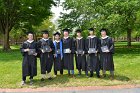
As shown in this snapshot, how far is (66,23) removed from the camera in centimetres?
2808

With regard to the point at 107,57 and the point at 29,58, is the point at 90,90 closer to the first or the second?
the point at 107,57

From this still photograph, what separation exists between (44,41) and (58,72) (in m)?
2.14

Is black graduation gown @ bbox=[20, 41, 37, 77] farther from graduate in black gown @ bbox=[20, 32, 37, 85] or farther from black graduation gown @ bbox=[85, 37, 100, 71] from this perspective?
black graduation gown @ bbox=[85, 37, 100, 71]

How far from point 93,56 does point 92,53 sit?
125mm

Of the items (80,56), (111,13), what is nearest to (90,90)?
(80,56)

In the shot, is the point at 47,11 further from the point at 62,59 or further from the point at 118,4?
the point at 62,59

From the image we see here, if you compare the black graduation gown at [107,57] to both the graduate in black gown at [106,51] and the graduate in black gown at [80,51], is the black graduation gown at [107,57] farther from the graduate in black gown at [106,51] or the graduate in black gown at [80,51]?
the graduate in black gown at [80,51]

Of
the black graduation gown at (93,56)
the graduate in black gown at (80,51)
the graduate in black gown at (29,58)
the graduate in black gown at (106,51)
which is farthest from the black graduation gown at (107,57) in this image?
the graduate in black gown at (29,58)

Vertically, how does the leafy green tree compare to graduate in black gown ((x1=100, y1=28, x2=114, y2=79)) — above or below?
above

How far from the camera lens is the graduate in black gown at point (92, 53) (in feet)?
36.8

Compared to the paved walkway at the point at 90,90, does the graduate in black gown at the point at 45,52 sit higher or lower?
higher

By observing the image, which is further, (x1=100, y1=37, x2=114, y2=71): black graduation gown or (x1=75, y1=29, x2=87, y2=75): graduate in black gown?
(x1=75, y1=29, x2=87, y2=75): graduate in black gown

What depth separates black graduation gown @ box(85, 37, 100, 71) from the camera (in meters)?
11.2

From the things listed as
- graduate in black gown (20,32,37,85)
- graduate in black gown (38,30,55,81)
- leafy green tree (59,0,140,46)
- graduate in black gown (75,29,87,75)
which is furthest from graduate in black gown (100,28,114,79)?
leafy green tree (59,0,140,46)
